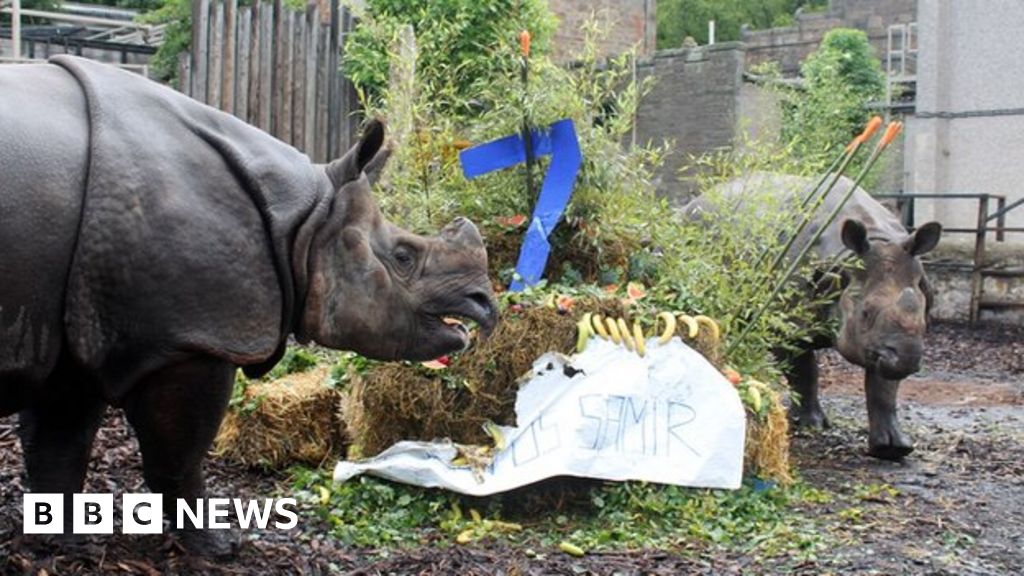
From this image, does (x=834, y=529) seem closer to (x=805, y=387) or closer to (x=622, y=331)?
(x=622, y=331)

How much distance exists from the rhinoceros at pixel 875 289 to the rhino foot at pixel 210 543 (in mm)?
3367

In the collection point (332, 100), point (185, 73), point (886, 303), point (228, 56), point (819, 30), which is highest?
point (819, 30)

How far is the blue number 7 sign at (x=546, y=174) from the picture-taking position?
6285mm

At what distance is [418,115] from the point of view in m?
6.65

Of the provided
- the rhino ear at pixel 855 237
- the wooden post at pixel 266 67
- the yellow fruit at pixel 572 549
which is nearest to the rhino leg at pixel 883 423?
the rhino ear at pixel 855 237

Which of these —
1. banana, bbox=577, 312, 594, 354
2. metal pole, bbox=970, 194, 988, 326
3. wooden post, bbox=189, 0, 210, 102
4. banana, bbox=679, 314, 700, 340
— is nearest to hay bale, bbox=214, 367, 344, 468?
banana, bbox=577, 312, 594, 354

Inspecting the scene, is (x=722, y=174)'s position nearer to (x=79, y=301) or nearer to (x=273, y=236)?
(x=273, y=236)

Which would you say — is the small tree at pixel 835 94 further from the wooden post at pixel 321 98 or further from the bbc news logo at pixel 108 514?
the bbc news logo at pixel 108 514

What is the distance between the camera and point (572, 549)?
16.7 feet

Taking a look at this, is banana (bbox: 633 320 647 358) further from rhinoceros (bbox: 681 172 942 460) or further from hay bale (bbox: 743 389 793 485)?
rhinoceros (bbox: 681 172 942 460)

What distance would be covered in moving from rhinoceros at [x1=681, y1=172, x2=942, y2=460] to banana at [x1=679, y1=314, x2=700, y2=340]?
95 centimetres

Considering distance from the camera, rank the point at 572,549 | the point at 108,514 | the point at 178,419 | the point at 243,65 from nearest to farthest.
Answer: the point at 178,419 < the point at 108,514 < the point at 572,549 < the point at 243,65

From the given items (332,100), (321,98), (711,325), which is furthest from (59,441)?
(332,100)

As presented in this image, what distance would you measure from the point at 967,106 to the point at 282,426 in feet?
47.1
